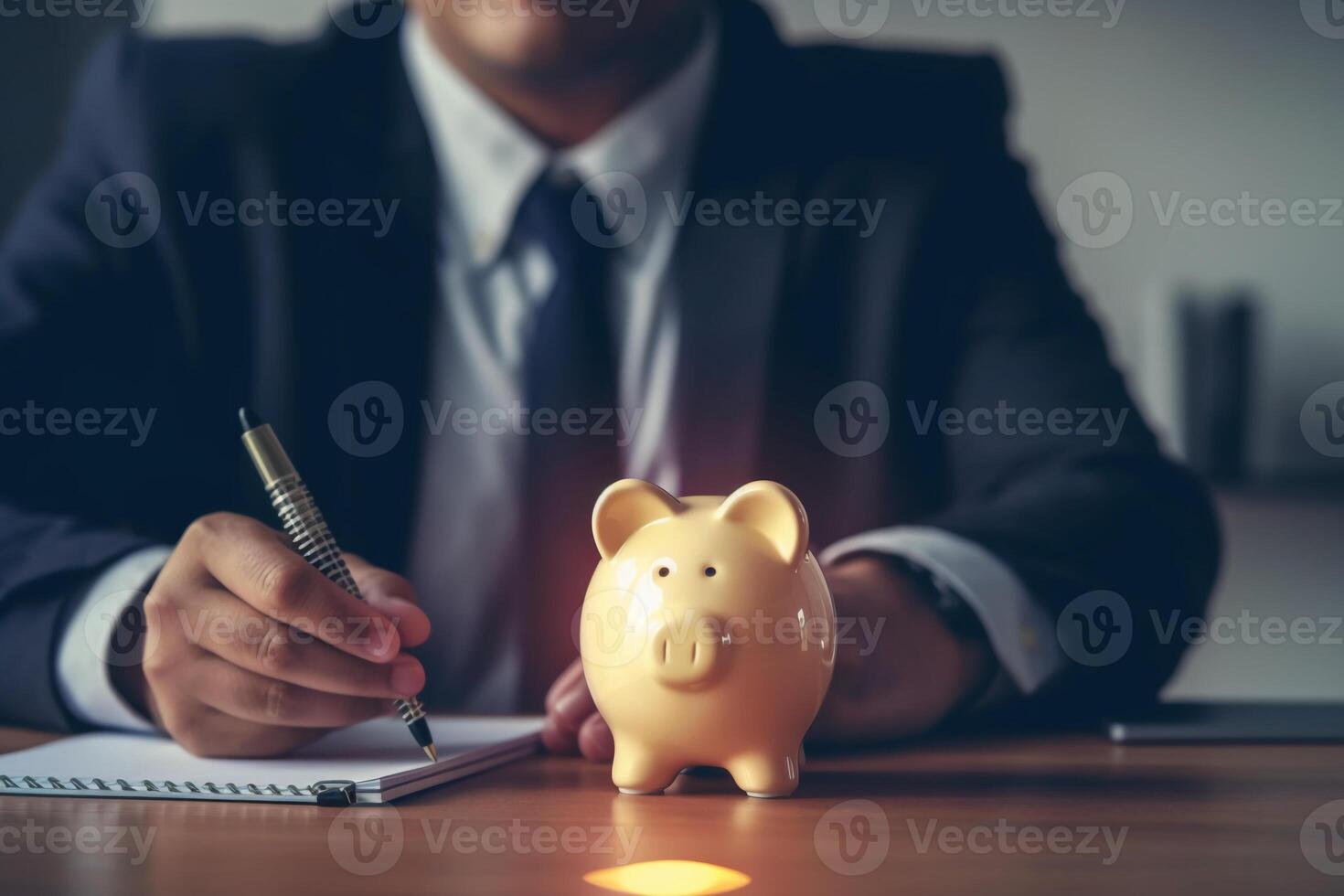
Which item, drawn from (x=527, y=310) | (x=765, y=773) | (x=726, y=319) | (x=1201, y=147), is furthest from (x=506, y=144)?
(x=1201, y=147)

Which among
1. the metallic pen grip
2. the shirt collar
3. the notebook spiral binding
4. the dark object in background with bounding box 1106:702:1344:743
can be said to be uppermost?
the shirt collar

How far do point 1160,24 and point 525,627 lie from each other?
159cm

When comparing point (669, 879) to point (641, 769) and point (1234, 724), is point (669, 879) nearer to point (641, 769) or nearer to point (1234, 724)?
point (641, 769)

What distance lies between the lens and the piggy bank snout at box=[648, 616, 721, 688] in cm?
55

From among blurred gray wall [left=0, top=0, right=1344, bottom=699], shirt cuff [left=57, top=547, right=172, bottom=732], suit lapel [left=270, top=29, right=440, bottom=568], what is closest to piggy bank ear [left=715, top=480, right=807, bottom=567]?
shirt cuff [left=57, top=547, right=172, bottom=732]

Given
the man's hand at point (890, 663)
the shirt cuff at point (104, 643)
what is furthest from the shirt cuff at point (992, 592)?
the shirt cuff at point (104, 643)

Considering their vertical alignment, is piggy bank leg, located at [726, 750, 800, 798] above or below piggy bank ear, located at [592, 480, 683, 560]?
below

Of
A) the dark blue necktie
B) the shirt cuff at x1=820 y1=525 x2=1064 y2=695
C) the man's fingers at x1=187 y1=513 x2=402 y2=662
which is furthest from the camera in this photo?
the dark blue necktie

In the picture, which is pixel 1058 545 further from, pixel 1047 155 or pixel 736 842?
pixel 1047 155

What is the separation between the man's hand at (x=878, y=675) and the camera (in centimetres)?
73

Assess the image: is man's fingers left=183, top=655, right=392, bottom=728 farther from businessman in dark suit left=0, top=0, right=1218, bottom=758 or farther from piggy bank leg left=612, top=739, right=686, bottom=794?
businessman in dark suit left=0, top=0, right=1218, bottom=758

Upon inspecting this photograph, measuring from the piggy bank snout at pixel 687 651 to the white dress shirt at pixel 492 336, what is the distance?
707 mm

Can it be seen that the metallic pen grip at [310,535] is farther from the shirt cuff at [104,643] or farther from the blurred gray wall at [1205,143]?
the blurred gray wall at [1205,143]

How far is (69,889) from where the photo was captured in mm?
438
